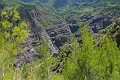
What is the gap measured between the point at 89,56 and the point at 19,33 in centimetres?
762

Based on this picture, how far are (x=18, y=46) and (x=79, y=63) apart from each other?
22.6 feet

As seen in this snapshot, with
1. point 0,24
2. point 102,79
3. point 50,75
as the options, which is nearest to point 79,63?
point 102,79

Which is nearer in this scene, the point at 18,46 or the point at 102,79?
the point at 18,46

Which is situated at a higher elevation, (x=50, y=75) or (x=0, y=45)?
(x=0, y=45)

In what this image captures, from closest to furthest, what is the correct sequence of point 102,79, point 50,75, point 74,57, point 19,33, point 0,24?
point 19,33 < point 0,24 < point 74,57 < point 102,79 < point 50,75

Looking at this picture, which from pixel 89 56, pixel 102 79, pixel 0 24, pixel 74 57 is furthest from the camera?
pixel 102 79

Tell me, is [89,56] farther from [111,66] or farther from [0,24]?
[0,24]

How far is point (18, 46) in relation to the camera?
20594mm

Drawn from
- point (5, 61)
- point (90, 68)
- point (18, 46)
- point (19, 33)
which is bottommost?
point (90, 68)

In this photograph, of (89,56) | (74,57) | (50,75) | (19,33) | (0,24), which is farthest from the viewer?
(50,75)

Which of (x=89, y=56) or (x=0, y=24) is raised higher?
(x=0, y=24)

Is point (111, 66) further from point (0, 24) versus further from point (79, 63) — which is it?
point (0, 24)

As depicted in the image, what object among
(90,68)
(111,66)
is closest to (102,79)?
(111,66)

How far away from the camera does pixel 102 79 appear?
1097 inches
